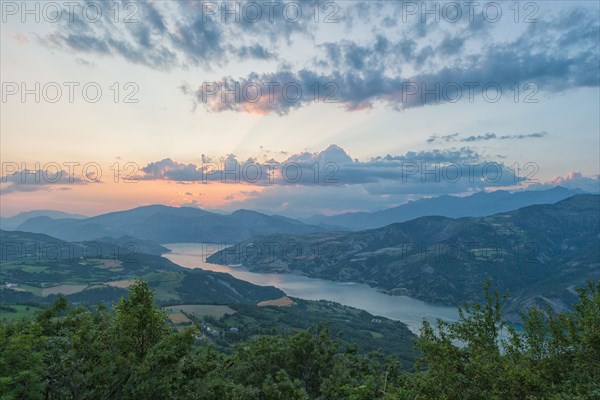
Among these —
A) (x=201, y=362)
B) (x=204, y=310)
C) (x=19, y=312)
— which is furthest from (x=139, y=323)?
(x=204, y=310)

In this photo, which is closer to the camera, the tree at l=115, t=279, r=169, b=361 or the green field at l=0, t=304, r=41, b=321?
the tree at l=115, t=279, r=169, b=361

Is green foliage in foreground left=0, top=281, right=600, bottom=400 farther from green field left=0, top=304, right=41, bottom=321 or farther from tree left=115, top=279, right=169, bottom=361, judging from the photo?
green field left=0, top=304, right=41, bottom=321

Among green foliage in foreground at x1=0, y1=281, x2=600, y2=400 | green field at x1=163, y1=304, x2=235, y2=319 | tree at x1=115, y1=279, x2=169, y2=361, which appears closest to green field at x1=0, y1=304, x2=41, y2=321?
green field at x1=163, y1=304, x2=235, y2=319

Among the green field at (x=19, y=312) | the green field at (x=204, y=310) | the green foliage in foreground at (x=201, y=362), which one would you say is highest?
the green foliage in foreground at (x=201, y=362)

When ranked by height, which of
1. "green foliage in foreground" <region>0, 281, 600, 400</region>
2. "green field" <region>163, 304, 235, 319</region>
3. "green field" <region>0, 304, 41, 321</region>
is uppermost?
"green foliage in foreground" <region>0, 281, 600, 400</region>

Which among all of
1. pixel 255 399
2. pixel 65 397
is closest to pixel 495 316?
pixel 255 399

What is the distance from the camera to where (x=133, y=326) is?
17.8m

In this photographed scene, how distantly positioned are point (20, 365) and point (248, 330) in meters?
155

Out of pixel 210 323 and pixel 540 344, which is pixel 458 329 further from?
pixel 210 323

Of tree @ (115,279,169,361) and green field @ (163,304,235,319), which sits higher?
tree @ (115,279,169,361)

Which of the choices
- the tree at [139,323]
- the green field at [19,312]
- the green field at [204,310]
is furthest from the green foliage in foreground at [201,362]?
the green field at [204,310]

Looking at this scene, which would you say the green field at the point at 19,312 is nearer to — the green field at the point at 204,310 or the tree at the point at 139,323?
the green field at the point at 204,310

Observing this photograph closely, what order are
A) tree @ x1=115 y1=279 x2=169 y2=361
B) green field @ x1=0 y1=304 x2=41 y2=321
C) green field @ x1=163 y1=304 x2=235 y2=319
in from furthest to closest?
green field @ x1=163 y1=304 x2=235 y2=319 → green field @ x1=0 y1=304 x2=41 y2=321 → tree @ x1=115 y1=279 x2=169 y2=361

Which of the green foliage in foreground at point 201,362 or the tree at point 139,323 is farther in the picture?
the tree at point 139,323
